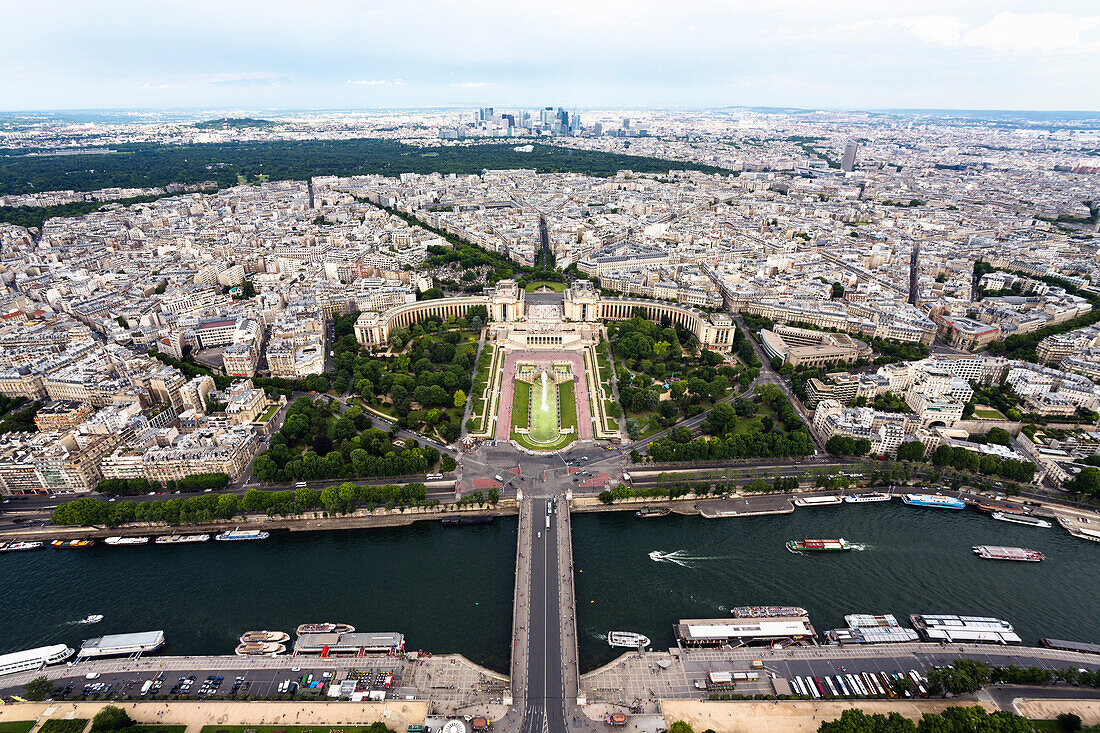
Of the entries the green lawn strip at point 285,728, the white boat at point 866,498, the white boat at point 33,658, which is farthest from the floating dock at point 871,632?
the white boat at point 33,658

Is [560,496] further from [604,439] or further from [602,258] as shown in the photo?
[602,258]

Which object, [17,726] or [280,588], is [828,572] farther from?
[17,726]

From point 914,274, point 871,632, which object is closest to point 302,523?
point 871,632

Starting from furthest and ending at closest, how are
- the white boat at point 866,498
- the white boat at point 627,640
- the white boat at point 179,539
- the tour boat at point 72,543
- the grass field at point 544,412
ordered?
the grass field at point 544,412
the white boat at point 866,498
the white boat at point 179,539
the tour boat at point 72,543
the white boat at point 627,640

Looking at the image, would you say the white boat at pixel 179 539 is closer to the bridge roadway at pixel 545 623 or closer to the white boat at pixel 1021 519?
the bridge roadway at pixel 545 623

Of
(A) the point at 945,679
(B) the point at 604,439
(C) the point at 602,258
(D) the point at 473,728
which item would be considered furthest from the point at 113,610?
(C) the point at 602,258

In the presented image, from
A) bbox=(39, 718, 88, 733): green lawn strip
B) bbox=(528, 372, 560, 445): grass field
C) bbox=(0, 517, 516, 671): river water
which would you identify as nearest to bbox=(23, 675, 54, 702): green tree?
bbox=(39, 718, 88, 733): green lawn strip
